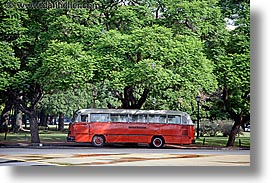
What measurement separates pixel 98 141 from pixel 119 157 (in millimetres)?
253

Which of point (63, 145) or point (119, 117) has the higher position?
point (119, 117)

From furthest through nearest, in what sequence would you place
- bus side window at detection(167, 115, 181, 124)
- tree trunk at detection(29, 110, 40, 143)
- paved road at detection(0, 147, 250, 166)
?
bus side window at detection(167, 115, 181, 124) → tree trunk at detection(29, 110, 40, 143) → paved road at detection(0, 147, 250, 166)

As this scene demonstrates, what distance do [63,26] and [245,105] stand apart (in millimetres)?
1871

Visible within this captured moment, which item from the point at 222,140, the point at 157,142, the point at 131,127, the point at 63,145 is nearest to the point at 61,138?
the point at 63,145

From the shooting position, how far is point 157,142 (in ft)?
14.8

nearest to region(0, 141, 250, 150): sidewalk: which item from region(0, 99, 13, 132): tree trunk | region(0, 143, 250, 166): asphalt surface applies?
region(0, 143, 250, 166): asphalt surface

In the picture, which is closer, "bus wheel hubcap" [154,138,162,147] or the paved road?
the paved road

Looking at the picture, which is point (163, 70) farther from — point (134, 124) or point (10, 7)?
point (10, 7)

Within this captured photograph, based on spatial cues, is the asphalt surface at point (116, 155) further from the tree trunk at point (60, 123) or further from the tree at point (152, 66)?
the tree at point (152, 66)

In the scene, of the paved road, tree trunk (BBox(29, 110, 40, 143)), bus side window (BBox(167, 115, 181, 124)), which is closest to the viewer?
the paved road

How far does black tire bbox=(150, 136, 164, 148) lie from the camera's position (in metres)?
4.49

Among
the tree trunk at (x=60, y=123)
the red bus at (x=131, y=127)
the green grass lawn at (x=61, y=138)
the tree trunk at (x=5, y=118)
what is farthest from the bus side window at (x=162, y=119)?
the tree trunk at (x=5, y=118)

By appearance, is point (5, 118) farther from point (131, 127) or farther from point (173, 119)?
point (173, 119)

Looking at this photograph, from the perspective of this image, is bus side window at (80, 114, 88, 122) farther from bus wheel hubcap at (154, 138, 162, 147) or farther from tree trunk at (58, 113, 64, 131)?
bus wheel hubcap at (154, 138, 162, 147)
